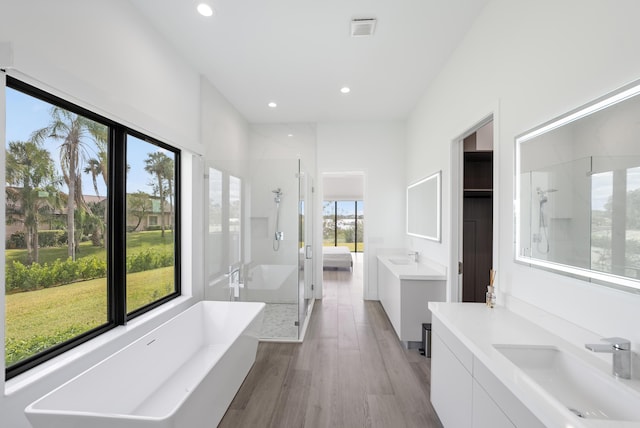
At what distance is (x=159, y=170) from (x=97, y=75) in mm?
1058

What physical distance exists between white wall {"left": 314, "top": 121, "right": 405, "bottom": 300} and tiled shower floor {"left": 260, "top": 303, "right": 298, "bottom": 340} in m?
1.58

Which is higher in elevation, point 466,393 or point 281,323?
point 466,393

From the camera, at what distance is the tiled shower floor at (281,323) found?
3406 millimetres

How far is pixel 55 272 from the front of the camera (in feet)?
5.67

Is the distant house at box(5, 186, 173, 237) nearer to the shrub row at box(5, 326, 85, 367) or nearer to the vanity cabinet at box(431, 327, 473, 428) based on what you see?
the shrub row at box(5, 326, 85, 367)

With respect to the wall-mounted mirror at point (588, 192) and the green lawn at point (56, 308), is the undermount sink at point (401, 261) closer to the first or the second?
the wall-mounted mirror at point (588, 192)

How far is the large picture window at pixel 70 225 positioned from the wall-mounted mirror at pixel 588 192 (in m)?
2.76

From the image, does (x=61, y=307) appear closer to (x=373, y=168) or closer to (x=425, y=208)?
(x=425, y=208)

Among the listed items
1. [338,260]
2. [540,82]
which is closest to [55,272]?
[540,82]

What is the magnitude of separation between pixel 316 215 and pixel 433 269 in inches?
84.6

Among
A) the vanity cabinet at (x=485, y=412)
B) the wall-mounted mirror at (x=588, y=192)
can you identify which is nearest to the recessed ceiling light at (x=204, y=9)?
the wall-mounted mirror at (x=588, y=192)

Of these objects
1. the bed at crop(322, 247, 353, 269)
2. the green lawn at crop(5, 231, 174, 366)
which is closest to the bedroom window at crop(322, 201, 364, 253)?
the bed at crop(322, 247, 353, 269)

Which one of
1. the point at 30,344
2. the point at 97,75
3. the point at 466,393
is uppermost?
the point at 97,75

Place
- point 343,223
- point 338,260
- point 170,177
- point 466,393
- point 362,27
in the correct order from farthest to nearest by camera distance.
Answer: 1. point 343,223
2. point 338,260
3. point 170,177
4. point 362,27
5. point 466,393
